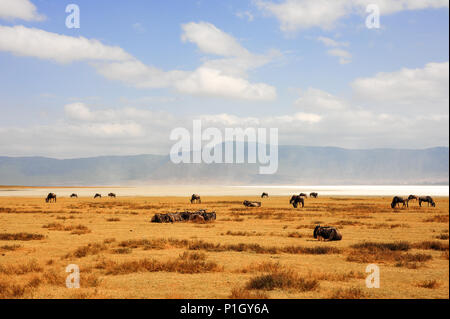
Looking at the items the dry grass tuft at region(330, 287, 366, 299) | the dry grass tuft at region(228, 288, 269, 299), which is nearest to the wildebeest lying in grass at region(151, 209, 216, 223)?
the dry grass tuft at region(228, 288, 269, 299)

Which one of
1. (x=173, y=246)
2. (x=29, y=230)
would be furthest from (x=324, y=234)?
(x=29, y=230)

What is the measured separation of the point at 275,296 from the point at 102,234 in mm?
16643

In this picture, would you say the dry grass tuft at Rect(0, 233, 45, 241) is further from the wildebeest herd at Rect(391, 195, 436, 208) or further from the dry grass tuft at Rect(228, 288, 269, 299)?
the wildebeest herd at Rect(391, 195, 436, 208)

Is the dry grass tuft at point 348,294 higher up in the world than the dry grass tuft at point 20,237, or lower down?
higher up

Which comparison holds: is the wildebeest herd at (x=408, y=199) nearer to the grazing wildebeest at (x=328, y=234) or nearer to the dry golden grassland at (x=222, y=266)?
the dry golden grassland at (x=222, y=266)

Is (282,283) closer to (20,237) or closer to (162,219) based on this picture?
(20,237)

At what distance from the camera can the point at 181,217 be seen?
33.3 metres

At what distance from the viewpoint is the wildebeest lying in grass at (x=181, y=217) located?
1286 inches

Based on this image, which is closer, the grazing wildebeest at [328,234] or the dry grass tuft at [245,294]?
the dry grass tuft at [245,294]

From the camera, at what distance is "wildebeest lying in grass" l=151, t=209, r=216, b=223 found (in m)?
32.7

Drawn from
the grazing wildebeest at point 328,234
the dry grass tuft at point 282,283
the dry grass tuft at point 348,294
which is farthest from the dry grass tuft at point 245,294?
the grazing wildebeest at point 328,234

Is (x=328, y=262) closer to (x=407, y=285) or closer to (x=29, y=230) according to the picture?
(x=407, y=285)

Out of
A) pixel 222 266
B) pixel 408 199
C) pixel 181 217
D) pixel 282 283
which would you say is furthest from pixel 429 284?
pixel 408 199
